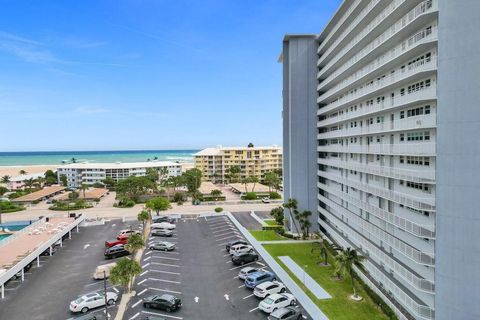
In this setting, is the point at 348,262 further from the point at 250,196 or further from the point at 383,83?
the point at 250,196

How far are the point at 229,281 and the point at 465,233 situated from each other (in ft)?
76.3

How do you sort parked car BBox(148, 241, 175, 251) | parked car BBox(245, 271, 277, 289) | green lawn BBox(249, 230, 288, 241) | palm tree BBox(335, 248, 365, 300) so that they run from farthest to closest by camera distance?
green lawn BBox(249, 230, 288, 241)
parked car BBox(148, 241, 175, 251)
parked car BBox(245, 271, 277, 289)
palm tree BBox(335, 248, 365, 300)

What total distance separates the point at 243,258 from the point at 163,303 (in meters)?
14.3

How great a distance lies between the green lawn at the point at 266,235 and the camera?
2116 inches

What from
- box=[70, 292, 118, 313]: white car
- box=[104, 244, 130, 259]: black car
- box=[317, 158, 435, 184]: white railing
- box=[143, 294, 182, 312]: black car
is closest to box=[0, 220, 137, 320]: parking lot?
box=[70, 292, 118, 313]: white car

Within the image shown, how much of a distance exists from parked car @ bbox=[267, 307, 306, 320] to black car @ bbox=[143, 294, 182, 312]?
325 inches

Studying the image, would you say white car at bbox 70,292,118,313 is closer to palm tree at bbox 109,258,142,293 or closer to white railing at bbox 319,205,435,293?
palm tree at bbox 109,258,142,293

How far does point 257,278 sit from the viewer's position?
3491 cm

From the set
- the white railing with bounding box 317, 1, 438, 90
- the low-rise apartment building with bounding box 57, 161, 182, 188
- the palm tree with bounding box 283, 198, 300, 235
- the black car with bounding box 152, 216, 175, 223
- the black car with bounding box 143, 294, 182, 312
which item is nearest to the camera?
the white railing with bounding box 317, 1, 438, 90

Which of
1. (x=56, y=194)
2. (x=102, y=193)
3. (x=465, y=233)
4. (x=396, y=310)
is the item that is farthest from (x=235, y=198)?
(x=465, y=233)

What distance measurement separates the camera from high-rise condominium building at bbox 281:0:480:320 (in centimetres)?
2191

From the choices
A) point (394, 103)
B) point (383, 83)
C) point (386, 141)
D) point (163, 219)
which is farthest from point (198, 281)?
point (163, 219)

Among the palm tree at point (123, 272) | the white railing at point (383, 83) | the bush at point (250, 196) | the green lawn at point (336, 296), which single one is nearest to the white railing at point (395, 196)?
the white railing at point (383, 83)

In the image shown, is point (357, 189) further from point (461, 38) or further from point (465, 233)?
point (461, 38)
